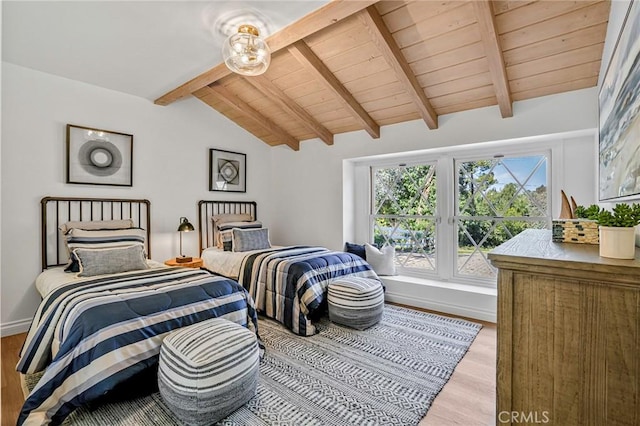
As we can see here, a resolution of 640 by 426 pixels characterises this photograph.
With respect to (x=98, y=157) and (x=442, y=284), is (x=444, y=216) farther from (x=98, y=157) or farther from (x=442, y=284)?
(x=98, y=157)

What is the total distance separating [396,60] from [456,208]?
1.86m

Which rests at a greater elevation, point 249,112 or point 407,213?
point 249,112

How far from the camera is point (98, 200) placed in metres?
3.17

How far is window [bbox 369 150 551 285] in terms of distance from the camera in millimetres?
3129

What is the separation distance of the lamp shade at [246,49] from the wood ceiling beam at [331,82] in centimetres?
43

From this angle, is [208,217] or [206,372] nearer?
[206,372]

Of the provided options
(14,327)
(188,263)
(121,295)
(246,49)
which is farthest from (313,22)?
(14,327)

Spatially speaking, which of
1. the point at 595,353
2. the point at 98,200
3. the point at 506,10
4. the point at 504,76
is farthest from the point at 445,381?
the point at 98,200

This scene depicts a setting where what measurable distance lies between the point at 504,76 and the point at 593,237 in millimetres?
1799

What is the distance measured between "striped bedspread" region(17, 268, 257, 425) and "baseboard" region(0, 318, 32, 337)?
127 cm

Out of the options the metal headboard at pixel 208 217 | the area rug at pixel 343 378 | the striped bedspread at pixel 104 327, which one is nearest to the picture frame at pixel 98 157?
the metal headboard at pixel 208 217

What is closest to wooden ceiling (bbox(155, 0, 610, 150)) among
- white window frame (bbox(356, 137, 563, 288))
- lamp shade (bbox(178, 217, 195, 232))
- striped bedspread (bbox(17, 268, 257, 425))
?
white window frame (bbox(356, 137, 563, 288))

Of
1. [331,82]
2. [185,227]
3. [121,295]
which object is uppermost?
[331,82]

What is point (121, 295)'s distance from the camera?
188 centimetres
